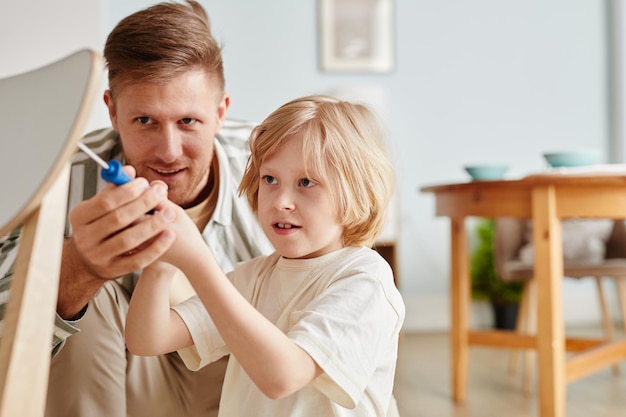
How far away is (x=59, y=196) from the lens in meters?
0.75

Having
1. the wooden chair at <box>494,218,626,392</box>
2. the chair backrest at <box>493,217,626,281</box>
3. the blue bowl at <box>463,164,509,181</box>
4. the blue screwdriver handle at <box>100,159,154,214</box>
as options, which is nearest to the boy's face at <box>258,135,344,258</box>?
the blue screwdriver handle at <box>100,159,154,214</box>

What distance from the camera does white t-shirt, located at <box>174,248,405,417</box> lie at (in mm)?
945

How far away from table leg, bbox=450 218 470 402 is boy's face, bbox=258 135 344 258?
1.82 metres

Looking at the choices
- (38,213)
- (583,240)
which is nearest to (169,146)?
(38,213)

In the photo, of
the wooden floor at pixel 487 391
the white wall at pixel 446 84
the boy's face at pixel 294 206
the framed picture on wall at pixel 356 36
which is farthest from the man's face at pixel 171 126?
the framed picture on wall at pixel 356 36

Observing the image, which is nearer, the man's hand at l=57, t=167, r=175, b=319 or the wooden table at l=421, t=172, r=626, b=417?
the man's hand at l=57, t=167, r=175, b=319

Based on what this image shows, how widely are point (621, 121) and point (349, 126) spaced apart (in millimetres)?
4151

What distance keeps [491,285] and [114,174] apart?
3.93 m

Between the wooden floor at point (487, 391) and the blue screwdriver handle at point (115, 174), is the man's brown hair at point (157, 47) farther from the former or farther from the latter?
the wooden floor at point (487, 391)

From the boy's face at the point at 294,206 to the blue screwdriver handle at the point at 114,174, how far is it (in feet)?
0.91

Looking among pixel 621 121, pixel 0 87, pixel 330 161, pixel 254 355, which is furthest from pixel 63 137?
pixel 621 121

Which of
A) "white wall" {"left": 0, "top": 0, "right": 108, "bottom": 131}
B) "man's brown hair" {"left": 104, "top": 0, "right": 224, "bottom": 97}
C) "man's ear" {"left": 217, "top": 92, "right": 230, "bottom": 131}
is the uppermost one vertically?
"white wall" {"left": 0, "top": 0, "right": 108, "bottom": 131}

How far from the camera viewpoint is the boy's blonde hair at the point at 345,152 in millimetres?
1074

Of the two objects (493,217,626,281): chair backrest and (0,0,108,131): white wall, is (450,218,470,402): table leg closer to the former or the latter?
(493,217,626,281): chair backrest
